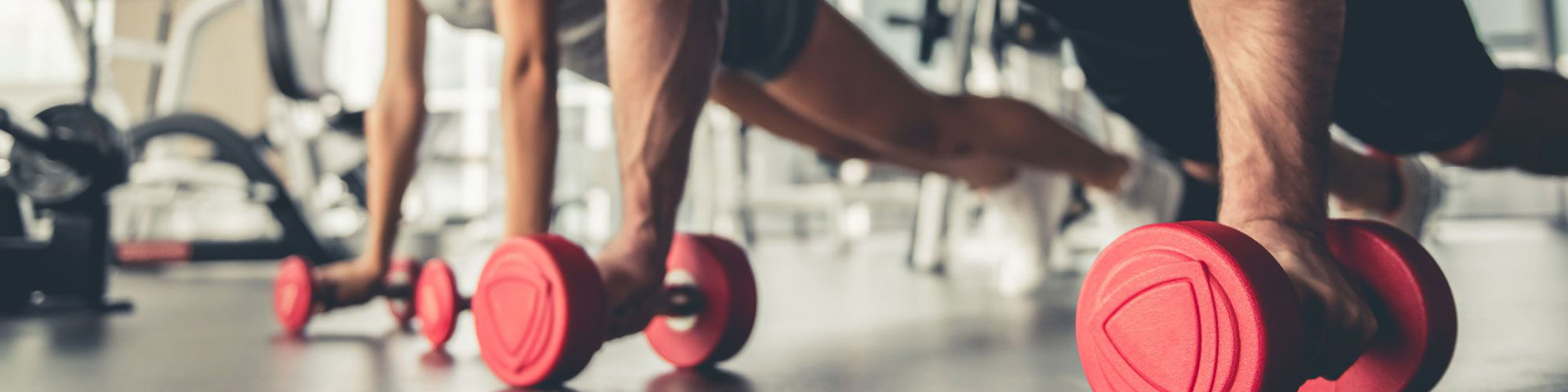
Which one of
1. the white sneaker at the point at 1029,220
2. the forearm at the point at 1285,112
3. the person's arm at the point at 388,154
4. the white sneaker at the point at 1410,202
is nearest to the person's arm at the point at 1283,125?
the forearm at the point at 1285,112

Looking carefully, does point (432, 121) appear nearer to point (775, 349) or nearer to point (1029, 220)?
point (1029, 220)

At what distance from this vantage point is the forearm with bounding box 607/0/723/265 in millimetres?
830

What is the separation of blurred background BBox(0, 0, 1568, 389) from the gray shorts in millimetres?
395

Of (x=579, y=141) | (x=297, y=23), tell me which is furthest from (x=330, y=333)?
(x=579, y=141)

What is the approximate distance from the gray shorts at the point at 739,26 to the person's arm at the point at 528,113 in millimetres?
103

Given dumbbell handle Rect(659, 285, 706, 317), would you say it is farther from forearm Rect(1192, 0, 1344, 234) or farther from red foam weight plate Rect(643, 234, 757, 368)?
forearm Rect(1192, 0, 1344, 234)

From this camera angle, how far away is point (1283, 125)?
556mm

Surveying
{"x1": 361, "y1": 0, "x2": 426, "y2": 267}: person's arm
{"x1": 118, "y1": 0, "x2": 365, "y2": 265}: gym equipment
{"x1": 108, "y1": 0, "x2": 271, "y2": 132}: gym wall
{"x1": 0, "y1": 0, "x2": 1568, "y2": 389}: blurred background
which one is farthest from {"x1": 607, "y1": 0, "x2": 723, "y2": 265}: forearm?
{"x1": 108, "y1": 0, "x2": 271, "y2": 132}: gym wall

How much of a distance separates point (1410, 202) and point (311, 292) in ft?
4.94

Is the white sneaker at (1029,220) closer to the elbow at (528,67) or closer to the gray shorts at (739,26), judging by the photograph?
the gray shorts at (739,26)

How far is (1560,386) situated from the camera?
715 millimetres

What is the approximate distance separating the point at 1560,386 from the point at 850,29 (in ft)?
2.66

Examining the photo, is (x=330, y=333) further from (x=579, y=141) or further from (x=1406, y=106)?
(x=579, y=141)

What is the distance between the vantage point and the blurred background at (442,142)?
7.89 ft
